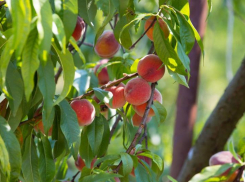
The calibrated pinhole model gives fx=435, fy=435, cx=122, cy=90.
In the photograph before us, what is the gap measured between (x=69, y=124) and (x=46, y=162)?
0.25ft

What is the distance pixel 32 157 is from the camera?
0.71m

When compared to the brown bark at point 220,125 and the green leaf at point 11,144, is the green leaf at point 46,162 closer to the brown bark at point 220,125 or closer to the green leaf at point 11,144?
the green leaf at point 11,144

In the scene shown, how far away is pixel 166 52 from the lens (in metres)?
0.66

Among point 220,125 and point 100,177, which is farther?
point 220,125

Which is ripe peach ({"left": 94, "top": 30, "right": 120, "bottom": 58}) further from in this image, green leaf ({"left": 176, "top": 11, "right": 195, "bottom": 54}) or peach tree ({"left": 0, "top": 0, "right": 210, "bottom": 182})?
green leaf ({"left": 176, "top": 11, "right": 195, "bottom": 54})

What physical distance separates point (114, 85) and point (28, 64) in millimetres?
346

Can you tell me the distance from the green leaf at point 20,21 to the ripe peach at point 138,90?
33 cm

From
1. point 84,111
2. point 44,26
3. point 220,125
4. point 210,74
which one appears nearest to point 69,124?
point 84,111

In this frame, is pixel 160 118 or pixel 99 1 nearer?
pixel 99 1

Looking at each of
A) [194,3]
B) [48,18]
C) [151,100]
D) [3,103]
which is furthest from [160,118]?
[194,3]

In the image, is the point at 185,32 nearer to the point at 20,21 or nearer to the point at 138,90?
the point at 138,90

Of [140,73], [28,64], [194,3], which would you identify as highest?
[28,64]

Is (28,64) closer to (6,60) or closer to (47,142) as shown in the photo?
(6,60)

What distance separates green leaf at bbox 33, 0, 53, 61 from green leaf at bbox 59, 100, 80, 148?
0.24m
